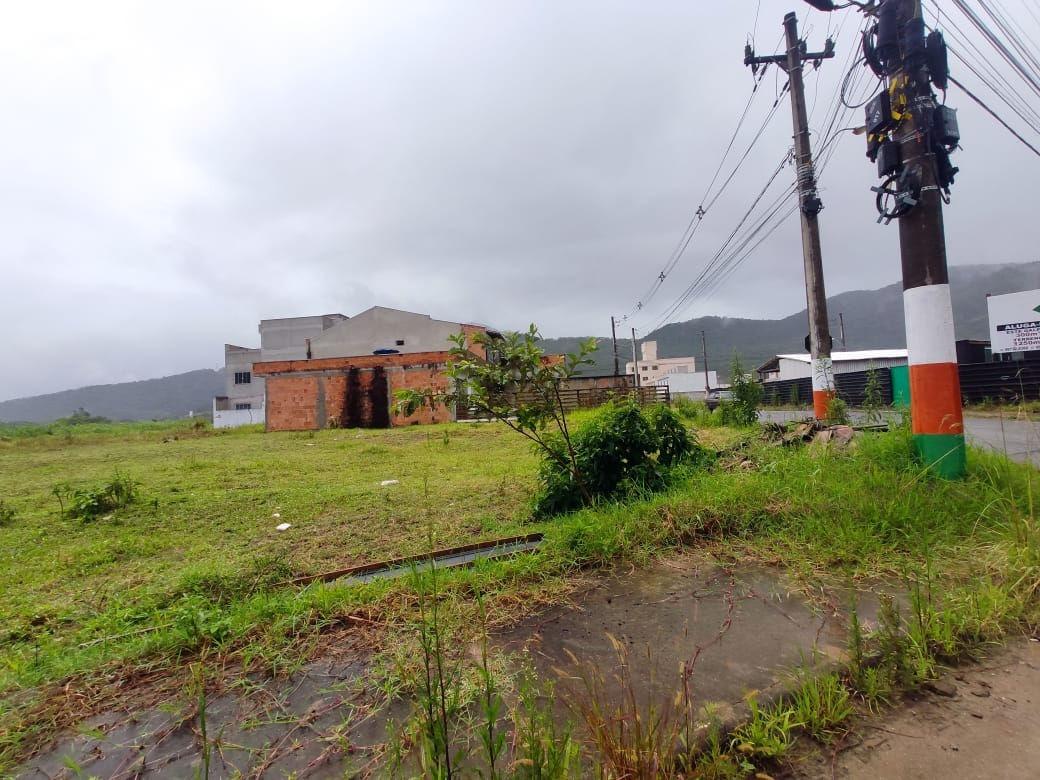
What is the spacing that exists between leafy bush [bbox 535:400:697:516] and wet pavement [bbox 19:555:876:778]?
1.73m

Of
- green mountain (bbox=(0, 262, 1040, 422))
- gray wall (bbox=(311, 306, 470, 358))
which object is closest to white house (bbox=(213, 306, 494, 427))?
gray wall (bbox=(311, 306, 470, 358))

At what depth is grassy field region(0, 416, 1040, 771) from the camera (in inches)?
81.2

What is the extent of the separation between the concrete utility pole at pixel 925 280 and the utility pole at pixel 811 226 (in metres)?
4.05

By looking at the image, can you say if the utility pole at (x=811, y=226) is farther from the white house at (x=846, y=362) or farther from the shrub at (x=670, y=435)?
the white house at (x=846, y=362)

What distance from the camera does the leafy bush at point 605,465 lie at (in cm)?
412

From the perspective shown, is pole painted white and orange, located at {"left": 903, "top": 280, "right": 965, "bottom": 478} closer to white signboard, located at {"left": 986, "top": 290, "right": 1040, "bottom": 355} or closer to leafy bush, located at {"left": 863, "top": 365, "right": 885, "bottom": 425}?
leafy bush, located at {"left": 863, "top": 365, "right": 885, "bottom": 425}

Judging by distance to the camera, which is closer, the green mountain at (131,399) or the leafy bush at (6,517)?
the leafy bush at (6,517)

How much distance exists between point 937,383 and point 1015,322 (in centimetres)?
2088

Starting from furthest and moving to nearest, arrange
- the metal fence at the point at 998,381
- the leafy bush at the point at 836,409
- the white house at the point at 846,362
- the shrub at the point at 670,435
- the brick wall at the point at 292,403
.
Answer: the white house at the point at 846,362
the brick wall at the point at 292,403
the metal fence at the point at 998,381
the leafy bush at the point at 836,409
the shrub at the point at 670,435

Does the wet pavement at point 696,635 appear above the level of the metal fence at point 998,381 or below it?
below

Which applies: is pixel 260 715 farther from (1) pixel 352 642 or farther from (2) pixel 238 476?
(2) pixel 238 476

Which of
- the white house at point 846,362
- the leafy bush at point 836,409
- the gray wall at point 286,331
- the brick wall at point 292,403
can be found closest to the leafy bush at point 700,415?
the leafy bush at point 836,409

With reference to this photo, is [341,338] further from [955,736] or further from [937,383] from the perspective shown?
[955,736]

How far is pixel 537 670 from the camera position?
5.82 ft
